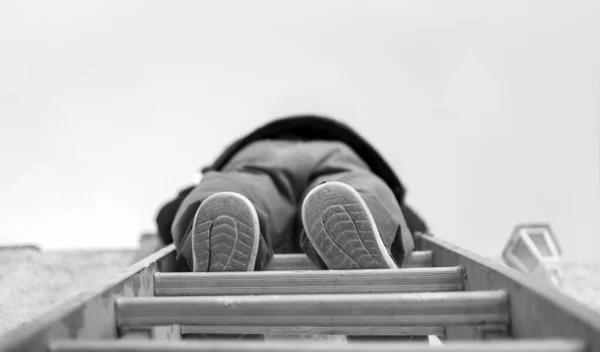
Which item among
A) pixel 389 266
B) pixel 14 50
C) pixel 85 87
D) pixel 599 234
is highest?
pixel 14 50

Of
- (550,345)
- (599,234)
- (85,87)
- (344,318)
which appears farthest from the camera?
(85,87)

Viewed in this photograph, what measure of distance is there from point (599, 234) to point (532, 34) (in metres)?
1.05

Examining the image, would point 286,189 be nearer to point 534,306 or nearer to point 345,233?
point 345,233

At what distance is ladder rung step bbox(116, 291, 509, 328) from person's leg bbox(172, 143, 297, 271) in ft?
0.54

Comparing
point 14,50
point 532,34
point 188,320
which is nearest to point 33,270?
point 188,320

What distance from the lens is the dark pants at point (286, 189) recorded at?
2.62 ft

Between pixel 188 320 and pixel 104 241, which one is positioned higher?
pixel 188 320

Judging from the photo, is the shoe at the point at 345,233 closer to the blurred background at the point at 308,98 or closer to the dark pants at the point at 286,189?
the dark pants at the point at 286,189

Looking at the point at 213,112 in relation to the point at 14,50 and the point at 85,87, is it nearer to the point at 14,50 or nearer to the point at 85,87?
the point at 85,87

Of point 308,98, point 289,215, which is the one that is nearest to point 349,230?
point 289,215

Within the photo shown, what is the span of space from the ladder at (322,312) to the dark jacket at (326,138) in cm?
41

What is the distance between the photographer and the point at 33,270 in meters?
1.41

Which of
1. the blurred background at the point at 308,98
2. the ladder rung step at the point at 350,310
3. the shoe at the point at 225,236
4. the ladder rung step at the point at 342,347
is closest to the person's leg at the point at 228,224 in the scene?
the shoe at the point at 225,236

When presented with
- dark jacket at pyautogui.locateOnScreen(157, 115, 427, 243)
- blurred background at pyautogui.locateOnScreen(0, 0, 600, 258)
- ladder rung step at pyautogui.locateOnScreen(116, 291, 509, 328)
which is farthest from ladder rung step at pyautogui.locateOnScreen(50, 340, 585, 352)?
blurred background at pyautogui.locateOnScreen(0, 0, 600, 258)
